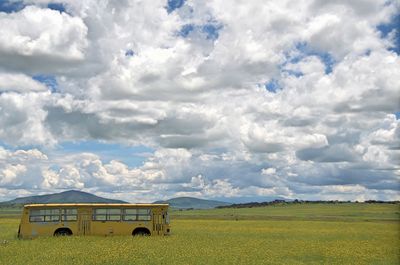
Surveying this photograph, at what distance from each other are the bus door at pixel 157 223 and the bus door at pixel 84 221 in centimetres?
500

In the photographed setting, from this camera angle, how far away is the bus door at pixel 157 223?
41.4 meters

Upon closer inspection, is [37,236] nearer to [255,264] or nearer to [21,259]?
[21,259]

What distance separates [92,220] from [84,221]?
0.61 m

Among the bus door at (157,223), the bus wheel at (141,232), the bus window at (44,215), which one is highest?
the bus window at (44,215)

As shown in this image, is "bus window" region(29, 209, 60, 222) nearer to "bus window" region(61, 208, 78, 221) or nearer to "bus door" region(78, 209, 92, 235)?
"bus window" region(61, 208, 78, 221)

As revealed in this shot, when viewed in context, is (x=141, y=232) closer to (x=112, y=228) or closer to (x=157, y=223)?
(x=157, y=223)

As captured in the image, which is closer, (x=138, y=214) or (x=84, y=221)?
(x=84, y=221)

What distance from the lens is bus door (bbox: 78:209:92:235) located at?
4038cm

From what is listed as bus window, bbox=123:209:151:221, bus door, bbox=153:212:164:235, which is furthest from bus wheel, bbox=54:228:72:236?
bus door, bbox=153:212:164:235

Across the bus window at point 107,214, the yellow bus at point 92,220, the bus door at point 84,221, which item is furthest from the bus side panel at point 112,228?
the bus door at point 84,221

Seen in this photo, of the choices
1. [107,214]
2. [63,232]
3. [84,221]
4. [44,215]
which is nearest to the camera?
[44,215]

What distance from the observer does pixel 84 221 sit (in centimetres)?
4056

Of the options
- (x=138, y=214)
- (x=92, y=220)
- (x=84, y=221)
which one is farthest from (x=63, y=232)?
(x=138, y=214)

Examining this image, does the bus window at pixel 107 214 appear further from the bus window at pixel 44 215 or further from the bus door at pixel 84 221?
the bus window at pixel 44 215
